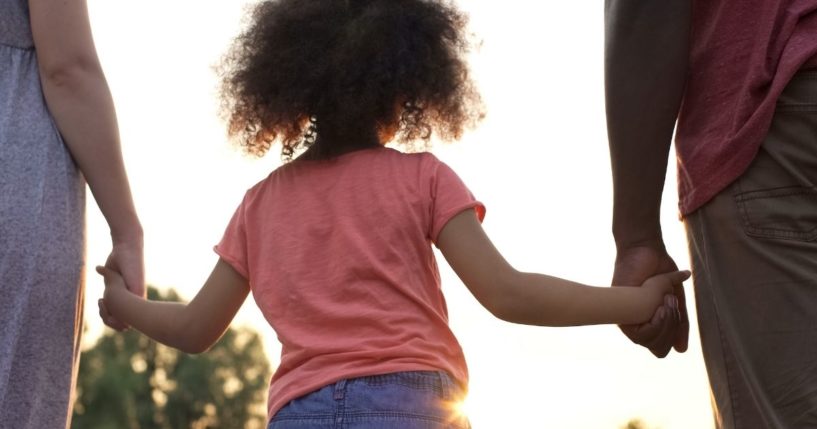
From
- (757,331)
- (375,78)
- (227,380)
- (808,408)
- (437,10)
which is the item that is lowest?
(808,408)

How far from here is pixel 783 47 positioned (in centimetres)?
269

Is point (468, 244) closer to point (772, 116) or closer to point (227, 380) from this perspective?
point (772, 116)

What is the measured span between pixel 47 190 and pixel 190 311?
486 mm

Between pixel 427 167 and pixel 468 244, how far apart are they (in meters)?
0.21

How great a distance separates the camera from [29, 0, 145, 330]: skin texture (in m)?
3.04

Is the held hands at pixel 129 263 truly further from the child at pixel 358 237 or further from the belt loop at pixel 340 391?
the belt loop at pixel 340 391

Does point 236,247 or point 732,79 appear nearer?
point 732,79

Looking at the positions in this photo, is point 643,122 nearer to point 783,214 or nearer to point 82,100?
point 783,214

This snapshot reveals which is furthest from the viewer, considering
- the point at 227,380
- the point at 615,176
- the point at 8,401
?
the point at 227,380

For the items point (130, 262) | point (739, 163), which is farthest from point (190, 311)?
point (739, 163)

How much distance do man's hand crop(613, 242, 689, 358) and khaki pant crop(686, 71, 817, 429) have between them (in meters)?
0.36

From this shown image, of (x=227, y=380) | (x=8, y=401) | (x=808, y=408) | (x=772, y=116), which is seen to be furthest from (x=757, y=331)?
(x=227, y=380)

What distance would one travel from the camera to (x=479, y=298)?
2.93m

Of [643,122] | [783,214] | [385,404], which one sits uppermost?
[643,122]
